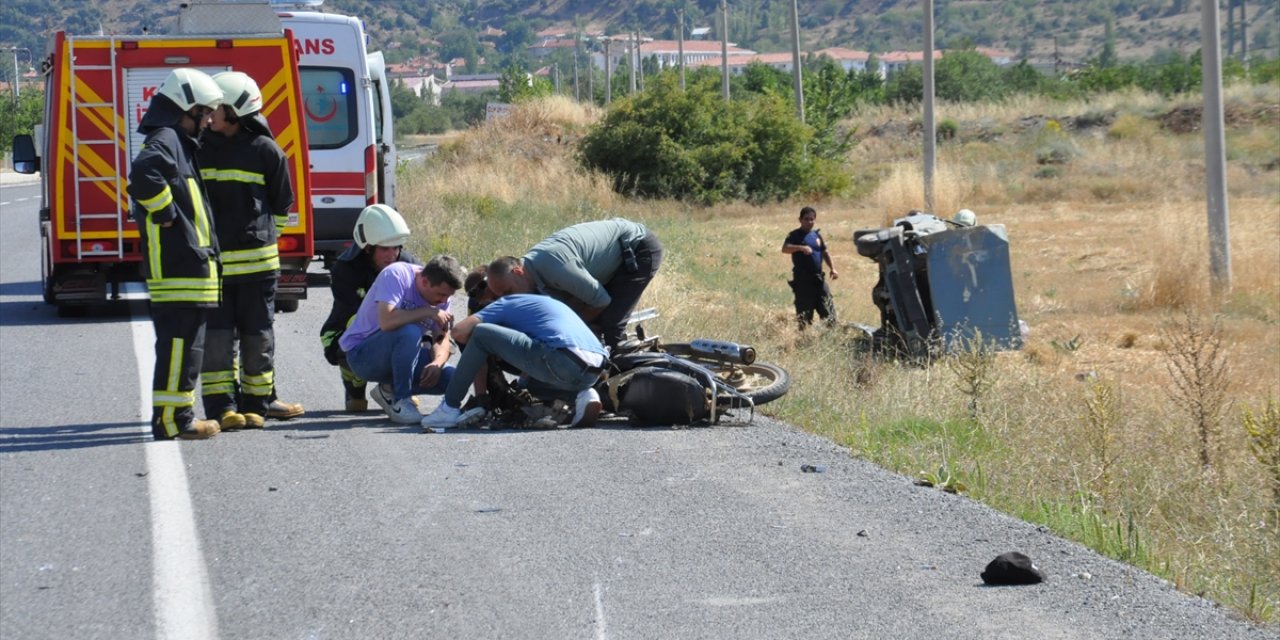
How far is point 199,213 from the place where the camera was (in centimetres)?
787

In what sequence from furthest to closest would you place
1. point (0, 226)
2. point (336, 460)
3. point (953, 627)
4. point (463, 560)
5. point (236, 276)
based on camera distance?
point (0, 226)
point (236, 276)
point (336, 460)
point (463, 560)
point (953, 627)

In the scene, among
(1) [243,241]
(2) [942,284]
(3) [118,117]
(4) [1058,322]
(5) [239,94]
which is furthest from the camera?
(4) [1058,322]

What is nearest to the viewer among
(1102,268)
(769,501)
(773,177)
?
(769,501)

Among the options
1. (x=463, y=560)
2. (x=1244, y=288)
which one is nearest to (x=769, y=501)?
(x=463, y=560)

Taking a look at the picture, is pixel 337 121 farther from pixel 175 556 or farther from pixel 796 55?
pixel 796 55

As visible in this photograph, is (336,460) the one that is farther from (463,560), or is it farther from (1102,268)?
(1102,268)

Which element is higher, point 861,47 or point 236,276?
point 861,47

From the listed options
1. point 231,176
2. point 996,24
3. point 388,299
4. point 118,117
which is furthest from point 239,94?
point 996,24

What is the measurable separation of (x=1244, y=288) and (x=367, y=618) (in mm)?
16162

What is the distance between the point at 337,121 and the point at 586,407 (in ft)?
28.6

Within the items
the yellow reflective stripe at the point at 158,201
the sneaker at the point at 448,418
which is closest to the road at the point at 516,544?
the sneaker at the point at 448,418

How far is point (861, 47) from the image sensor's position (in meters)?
183

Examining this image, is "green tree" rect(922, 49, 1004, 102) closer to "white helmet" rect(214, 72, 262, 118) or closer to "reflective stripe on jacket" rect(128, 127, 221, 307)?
"white helmet" rect(214, 72, 262, 118)

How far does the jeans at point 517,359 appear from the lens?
7.98 metres
